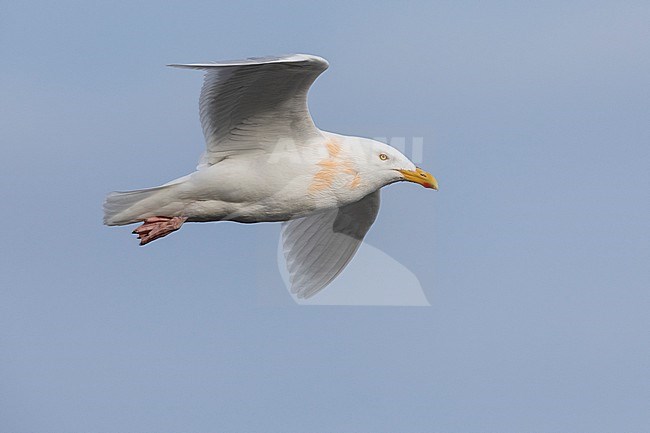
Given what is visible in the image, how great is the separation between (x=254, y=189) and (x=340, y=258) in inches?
69.5

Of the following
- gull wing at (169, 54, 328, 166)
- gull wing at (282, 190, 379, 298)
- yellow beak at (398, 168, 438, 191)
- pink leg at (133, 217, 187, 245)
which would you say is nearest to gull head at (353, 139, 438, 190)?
yellow beak at (398, 168, 438, 191)

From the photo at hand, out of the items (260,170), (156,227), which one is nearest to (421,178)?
(260,170)

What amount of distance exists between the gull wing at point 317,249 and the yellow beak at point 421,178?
1.32 meters

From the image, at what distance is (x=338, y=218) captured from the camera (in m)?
10.7

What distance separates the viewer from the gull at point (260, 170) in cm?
916

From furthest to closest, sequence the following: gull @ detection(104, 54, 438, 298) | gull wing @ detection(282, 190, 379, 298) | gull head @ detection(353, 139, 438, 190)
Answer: gull wing @ detection(282, 190, 379, 298)
gull head @ detection(353, 139, 438, 190)
gull @ detection(104, 54, 438, 298)

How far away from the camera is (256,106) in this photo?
917 cm

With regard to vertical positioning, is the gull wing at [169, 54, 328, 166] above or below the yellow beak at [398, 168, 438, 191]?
above

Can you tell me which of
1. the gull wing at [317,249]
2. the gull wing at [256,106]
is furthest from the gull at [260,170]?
the gull wing at [317,249]

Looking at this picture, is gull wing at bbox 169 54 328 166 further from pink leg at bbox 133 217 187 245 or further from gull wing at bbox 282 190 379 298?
gull wing at bbox 282 190 379 298

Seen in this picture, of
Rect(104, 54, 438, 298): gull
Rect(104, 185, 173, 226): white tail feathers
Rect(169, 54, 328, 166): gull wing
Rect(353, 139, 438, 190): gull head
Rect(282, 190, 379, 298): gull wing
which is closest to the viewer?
Rect(169, 54, 328, 166): gull wing

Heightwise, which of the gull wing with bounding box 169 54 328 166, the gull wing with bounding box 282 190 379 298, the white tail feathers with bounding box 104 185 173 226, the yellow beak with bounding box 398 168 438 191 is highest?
the gull wing with bounding box 169 54 328 166

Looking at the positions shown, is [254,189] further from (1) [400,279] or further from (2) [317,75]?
(1) [400,279]

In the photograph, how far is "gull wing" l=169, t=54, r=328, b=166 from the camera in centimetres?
880
